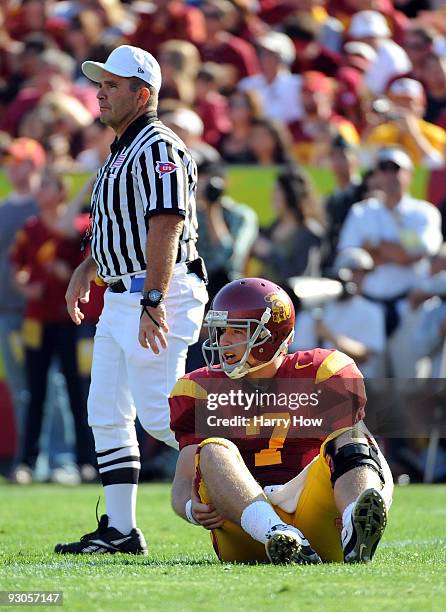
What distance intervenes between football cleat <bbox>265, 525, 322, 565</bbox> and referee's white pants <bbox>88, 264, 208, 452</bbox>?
1059 millimetres

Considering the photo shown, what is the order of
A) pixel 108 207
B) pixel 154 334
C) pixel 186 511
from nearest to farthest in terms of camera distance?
pixel 186 511, pixel 154 334, pixel 108 207

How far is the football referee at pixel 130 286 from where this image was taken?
219 inches

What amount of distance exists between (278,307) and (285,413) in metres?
0.40

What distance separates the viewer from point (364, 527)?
4.48 m

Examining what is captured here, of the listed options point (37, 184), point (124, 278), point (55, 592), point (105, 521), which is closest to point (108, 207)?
point (124, 278)

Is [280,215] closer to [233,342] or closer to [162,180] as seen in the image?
[162,180]

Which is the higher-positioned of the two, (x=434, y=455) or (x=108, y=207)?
(x=108, y=207)

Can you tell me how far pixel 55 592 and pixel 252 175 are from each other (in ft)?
21.5

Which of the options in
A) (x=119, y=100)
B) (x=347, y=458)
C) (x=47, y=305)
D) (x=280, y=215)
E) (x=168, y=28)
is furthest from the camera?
(x=168, y=28)

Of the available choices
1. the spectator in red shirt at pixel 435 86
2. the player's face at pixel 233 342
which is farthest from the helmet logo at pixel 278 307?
the spectator in red shirt at pixel 435 86

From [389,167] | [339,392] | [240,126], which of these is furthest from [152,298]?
[240,126]

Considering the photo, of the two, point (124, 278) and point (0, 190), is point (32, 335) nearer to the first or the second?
point (0, 190)

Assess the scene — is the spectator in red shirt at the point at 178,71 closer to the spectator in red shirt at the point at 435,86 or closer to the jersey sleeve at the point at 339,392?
the spectator in red shirt at the point at 435,86

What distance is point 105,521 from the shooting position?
568 centimetres
